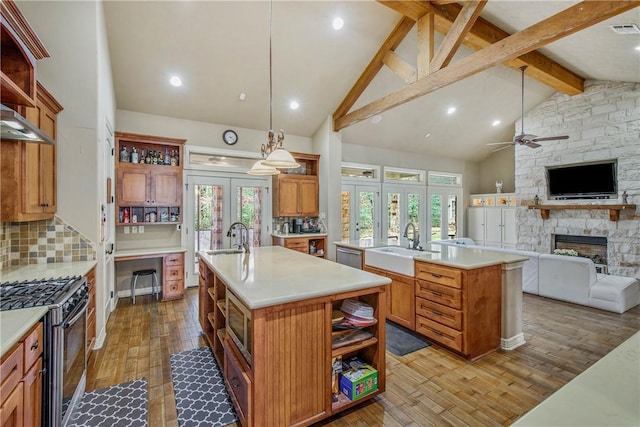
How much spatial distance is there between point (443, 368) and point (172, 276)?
4.01 meters

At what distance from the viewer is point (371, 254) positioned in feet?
12.8

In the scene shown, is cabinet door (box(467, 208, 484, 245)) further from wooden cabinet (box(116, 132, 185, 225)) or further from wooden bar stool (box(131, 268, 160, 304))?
wooden bar stool (box(131, 268, 160, 304))

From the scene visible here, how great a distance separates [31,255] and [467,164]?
10.00m

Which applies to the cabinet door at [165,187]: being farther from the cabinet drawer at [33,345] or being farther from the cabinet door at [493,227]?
the cabinet door at [493,227]

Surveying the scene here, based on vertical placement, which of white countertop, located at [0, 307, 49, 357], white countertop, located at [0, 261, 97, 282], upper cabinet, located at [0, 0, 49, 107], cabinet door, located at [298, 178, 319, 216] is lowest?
white countertop, located at [0, 307, 49, 357]

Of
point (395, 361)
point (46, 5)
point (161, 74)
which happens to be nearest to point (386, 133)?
point (161, 74)

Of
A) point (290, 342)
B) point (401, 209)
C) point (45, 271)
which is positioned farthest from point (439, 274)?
point (401, 209)

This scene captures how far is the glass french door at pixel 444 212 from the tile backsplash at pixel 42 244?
→ 7786 millimetres

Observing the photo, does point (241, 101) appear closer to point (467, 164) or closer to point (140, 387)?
point (140, 387)

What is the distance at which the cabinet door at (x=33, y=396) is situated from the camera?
4.85 feet

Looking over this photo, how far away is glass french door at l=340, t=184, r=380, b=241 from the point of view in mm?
7094

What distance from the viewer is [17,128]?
5.88ft

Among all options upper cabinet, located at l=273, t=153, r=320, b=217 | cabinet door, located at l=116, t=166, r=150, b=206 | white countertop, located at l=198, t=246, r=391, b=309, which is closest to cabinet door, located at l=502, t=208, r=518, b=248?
upper cabinet, located at l=273, t=153, r=320, b=217

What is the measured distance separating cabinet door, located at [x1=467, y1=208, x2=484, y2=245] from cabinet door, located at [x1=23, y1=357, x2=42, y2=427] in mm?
9342
